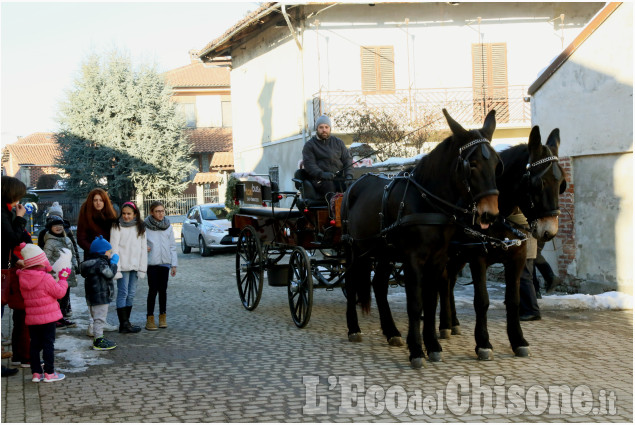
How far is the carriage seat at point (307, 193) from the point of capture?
9750 mm

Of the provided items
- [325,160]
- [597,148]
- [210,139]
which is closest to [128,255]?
[325,160]

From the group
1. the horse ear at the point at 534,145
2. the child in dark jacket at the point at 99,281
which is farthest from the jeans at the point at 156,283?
the horse ear at the point at 534,145

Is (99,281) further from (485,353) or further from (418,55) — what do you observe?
(418,55)

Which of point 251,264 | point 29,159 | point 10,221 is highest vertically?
point 29,159

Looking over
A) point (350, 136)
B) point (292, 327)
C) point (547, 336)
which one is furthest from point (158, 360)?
point (350, 136)

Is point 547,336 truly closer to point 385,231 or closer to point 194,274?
point 385,231

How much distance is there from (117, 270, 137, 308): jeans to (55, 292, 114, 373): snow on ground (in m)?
0.45

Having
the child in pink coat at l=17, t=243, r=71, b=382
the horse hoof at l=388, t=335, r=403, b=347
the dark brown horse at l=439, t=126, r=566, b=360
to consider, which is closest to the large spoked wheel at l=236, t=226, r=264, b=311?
the horse hoof at l=388, t=335, r=403, b=347

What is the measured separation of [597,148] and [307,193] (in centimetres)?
451

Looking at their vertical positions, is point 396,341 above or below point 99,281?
below

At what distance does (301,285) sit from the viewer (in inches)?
363

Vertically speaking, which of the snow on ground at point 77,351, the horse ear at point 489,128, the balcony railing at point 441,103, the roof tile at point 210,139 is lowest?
the snow on ground at point 77,351

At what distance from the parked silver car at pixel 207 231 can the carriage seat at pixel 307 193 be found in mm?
10953

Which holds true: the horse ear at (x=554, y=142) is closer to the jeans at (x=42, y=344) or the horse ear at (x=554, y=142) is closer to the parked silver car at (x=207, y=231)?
the jeans at (x=42, y=344)
